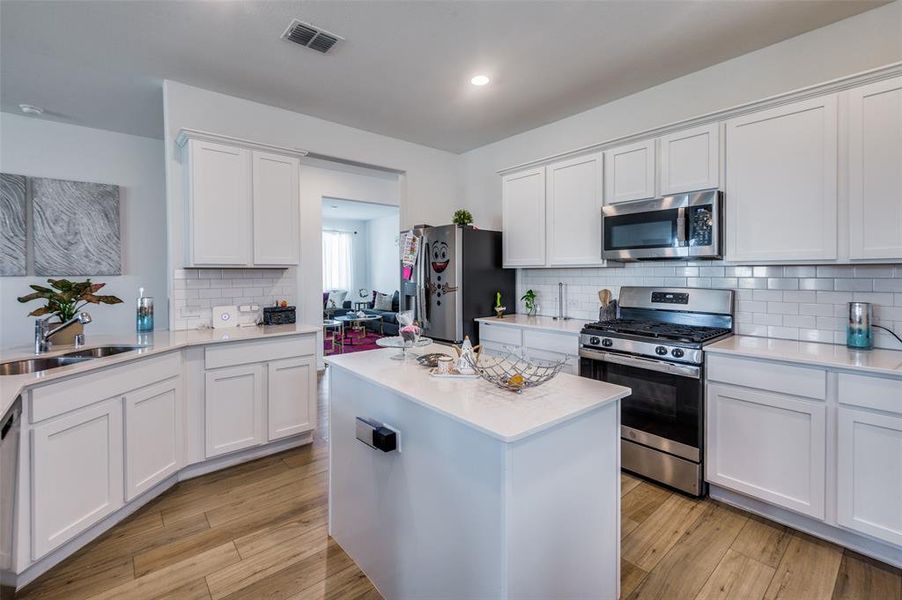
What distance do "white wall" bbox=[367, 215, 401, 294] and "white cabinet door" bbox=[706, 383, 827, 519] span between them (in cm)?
767

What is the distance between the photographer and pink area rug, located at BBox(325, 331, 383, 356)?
7.14 meters

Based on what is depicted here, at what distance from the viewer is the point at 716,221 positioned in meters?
2.58

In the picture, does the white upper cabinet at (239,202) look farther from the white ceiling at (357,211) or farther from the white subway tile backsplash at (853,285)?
the white ceiling at (357,211)

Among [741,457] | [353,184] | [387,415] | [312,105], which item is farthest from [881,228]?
[353,184]

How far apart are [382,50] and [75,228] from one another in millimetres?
3414

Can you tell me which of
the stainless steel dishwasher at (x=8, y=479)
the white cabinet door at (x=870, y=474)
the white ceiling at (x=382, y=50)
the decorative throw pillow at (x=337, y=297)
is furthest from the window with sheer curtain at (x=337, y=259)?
the white cabinet door at (x=870, y=474)

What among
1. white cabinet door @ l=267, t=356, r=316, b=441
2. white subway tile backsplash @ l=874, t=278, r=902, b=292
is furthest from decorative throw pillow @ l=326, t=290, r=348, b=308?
white subway tile backsplash @ l=874, t=278, r=902, b=292

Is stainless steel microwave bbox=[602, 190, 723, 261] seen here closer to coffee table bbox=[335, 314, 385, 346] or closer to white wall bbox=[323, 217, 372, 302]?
coffee table bbox=[335, 314, 385, 346]

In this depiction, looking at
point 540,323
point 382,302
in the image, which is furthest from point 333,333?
point 540,323

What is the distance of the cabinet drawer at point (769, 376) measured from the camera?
6.61 feet

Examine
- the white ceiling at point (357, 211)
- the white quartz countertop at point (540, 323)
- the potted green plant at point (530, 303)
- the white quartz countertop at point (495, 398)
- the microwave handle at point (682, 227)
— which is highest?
the white ceiling at point (357, 211)

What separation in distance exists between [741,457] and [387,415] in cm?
200

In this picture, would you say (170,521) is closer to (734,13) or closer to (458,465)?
(458,465)

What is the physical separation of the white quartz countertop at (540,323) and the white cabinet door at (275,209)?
1.82 meters
